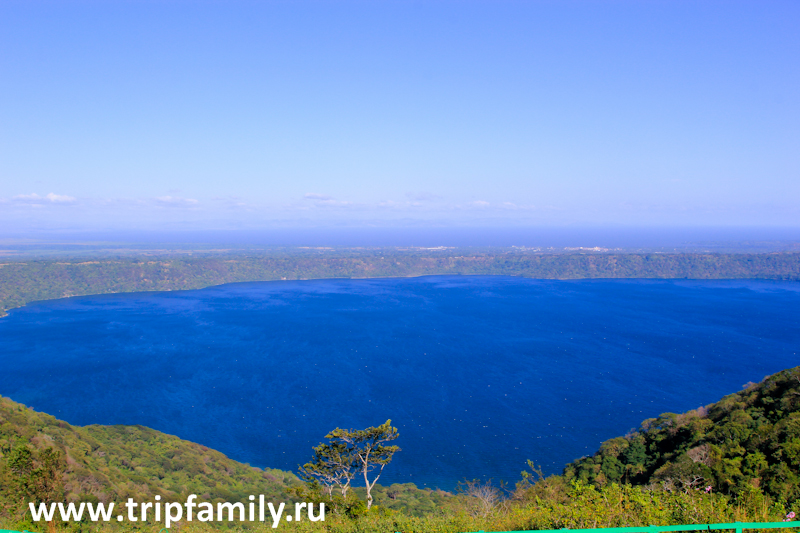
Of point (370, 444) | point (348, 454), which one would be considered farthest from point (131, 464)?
point (370, 444)

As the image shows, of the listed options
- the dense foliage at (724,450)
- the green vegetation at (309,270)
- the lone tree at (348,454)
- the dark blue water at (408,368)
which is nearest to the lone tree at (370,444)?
the lone tree at (348,454)

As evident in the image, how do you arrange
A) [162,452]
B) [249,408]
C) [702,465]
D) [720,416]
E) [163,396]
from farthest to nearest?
1. [163,396]
2. [249,408]
3. [162,452]
4. [720,416]
5. [702,465]

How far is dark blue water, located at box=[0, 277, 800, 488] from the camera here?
149 ft

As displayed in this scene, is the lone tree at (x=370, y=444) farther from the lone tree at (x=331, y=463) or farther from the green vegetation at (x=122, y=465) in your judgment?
the green vegetation at (x=122, y=465)

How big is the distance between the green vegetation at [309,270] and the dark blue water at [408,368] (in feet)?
78.7

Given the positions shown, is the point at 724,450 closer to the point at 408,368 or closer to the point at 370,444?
the point at 370,444

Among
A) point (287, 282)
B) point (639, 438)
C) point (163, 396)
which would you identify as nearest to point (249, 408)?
point (163, 396)

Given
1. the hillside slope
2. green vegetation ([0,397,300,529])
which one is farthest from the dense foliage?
the hillside slope

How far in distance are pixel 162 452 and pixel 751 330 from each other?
99395mm

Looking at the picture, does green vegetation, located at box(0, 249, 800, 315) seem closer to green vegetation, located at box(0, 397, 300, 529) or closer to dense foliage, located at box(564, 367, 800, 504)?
green vegetation, located at box(0, 397, 300, 529)

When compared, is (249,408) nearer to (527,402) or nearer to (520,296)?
(527,402)

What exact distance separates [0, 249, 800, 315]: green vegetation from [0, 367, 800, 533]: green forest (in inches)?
4730

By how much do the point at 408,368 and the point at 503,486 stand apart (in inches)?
1285

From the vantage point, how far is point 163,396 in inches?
2223
